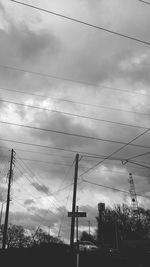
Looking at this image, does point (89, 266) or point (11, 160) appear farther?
point (11, 160)

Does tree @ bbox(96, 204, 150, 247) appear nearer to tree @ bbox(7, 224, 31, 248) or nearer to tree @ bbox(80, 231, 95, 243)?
tree @ bbox(80, 231, 95, 243)

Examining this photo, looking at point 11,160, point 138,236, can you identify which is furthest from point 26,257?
point 138,236

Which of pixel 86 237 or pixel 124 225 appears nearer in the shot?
pixel 124 225

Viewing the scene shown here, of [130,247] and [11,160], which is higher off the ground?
[11,160]

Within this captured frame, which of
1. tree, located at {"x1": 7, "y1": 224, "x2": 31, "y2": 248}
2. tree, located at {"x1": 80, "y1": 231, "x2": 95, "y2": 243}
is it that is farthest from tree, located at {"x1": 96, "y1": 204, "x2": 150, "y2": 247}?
tree, located at {"x1": 7, "y1": 224, "x2": 31, "y2": 248}

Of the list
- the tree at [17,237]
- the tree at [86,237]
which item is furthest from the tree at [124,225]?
the tree at [17,237]

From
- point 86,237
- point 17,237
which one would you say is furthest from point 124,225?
point 17,237

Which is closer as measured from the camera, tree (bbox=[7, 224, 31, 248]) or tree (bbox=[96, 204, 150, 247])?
tree (bbox=[96, 204, 150, 247])

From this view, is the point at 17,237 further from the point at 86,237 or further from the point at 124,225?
the point at 124,225

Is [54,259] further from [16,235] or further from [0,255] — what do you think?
[16,235]

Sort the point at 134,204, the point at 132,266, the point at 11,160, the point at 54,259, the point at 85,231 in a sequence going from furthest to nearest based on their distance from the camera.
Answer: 1. the point at 85,231
2. the point at 134,204
3. the point at 11,160
4. the point at 54,259
5. the point at 132,266

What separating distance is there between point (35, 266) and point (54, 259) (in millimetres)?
1529

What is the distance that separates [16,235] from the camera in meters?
101

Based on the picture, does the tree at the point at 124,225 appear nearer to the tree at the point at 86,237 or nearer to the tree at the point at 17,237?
the tree at the point at 86,237
